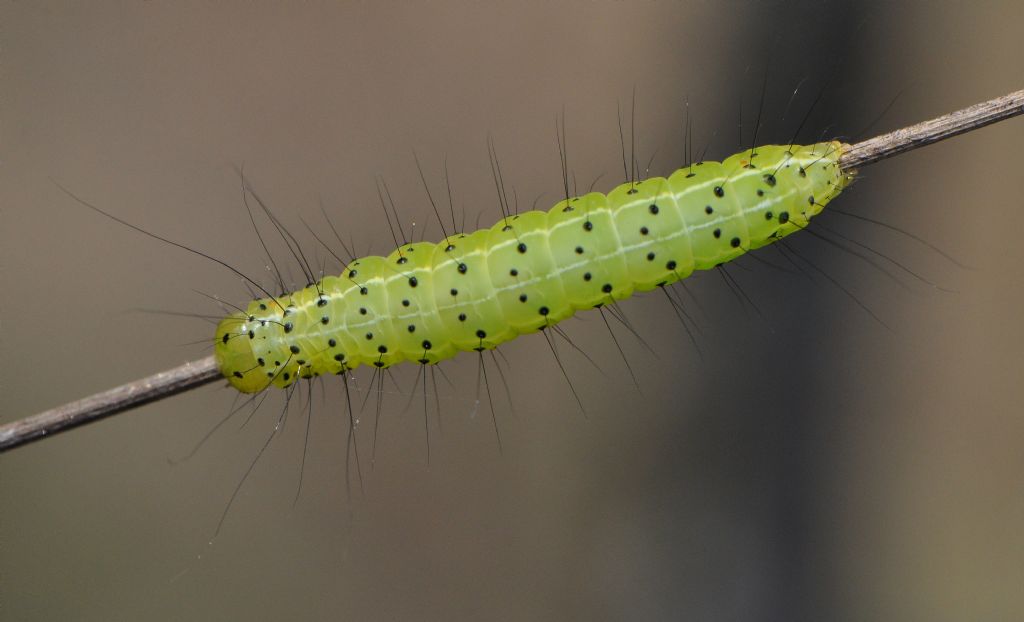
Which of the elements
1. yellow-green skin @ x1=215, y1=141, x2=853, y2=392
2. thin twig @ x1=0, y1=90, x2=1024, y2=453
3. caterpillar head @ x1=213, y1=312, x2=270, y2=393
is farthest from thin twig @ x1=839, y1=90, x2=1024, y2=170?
caterpillar head @ x1=213, y1=312, x2=270, y2=393

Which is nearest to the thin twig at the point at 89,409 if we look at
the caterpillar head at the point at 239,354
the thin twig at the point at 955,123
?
the caterpillar head at the point at 239,354

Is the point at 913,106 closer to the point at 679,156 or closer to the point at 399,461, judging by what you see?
the point at 679,156

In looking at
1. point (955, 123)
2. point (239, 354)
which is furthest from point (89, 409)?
point (955, 123)

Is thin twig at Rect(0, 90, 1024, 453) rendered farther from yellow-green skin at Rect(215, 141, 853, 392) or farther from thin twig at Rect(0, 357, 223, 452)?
yellow-green skin at Rect(215, 141, 853, 392)

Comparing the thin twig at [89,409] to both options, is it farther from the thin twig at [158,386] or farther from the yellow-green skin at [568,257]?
the yellow-green skin at [568,257]

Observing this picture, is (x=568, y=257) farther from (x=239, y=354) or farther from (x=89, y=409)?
(x=89, y=409)

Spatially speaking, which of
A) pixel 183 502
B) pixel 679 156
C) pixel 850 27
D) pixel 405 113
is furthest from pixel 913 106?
pixel 183 502

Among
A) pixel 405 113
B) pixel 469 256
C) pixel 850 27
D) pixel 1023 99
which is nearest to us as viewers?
pixel 1023 99
